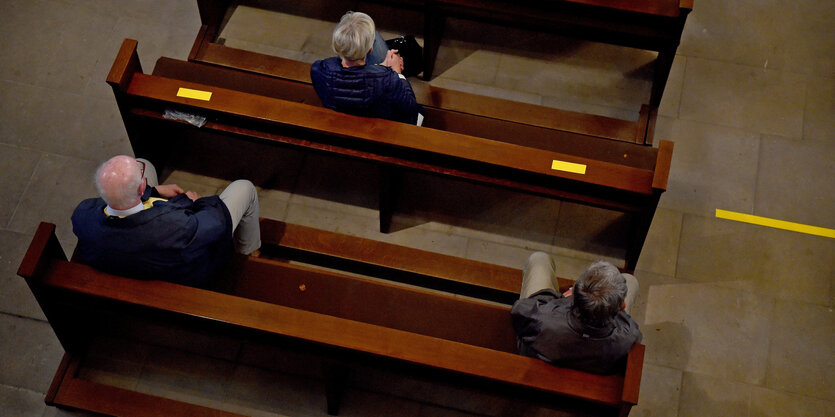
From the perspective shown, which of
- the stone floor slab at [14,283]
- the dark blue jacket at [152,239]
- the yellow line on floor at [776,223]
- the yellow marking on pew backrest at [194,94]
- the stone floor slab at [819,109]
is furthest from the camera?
the stone floor slab at [819,109]

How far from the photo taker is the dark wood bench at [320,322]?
10.3 ft

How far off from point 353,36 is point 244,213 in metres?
0.90

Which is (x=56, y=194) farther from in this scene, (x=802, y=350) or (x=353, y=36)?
(x=802, y=350)

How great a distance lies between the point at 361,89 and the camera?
12.0 ft

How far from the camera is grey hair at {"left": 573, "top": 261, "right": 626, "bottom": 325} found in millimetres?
2955

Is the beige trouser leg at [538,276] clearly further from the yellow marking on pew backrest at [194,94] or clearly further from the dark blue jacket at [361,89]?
the yellow marking on pew backrest at [194,94]

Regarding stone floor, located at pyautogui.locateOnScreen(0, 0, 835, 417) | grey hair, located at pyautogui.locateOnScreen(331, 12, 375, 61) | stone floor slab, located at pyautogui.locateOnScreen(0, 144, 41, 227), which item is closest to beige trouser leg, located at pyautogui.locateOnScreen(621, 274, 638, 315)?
stone floor, located at pyautogui.locateOnScreen(0, 0, 835, 417)

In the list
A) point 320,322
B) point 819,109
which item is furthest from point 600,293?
point 819,109

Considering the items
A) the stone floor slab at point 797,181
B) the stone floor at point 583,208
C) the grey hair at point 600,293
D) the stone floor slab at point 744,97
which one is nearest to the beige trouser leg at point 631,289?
the stone floor at point 583,208

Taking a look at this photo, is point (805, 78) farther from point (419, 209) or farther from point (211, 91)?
point (211, 91)

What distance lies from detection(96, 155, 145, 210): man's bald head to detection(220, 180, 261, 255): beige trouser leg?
1.79 feet

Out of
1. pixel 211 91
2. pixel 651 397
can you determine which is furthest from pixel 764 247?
pixel 211 91

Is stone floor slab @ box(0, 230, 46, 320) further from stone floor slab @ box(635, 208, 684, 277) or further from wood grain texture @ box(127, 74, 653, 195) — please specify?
stone floor slab @ box(635, 208, 684, 277)

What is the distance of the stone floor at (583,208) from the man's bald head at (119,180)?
42.0 inches
